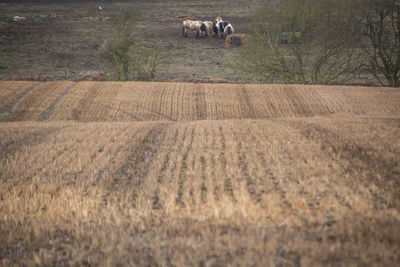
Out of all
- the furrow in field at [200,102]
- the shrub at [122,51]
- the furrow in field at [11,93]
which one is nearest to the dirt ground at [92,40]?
the shrub at [122,51]

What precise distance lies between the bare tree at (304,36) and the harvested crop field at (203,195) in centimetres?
1090

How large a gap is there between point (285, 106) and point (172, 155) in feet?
20.9

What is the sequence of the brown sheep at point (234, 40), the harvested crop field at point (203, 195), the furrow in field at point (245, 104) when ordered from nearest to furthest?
the harvested crop field at point (203, 195)
the furrow in field at point (245, 104)
the brown sheep at point (234, 40)

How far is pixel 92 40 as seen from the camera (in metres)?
30.1

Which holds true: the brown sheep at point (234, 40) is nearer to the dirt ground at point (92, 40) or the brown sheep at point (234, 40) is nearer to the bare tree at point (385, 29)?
the dirt ground at point (92, 40)

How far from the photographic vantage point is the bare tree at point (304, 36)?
11.9 meters

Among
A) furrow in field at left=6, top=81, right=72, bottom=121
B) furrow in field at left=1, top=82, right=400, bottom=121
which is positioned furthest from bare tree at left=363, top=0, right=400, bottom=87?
furrow in field at left=6, top=81, right=72, bottom=121

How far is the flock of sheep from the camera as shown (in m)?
33.4

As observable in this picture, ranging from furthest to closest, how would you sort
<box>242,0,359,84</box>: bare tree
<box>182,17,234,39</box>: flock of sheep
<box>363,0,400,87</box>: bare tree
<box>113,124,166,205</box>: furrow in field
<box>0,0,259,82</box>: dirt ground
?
1. <box>182,17,234,39</box>: flock of sheep
2. <box>0,0,259,82</box>: dirt ground
3. <box>242,0,359,84</box>: bare tree
4. <box>363,0,400,87</box>: bare tree
5. <box>113,124,166,205</box>: furrow in field

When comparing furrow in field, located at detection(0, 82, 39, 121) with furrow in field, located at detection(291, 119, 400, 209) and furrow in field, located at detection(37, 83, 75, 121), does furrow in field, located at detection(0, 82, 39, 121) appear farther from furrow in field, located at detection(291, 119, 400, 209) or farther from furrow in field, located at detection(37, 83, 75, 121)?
furrow in field, located at detection(291, 119, 400, 209)

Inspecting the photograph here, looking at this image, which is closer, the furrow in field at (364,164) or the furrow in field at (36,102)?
the furrow in field at (364,164)

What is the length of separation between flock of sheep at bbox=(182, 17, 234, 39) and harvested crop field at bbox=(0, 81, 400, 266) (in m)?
32.4

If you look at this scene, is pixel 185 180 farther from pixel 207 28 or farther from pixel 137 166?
pixel 207 28

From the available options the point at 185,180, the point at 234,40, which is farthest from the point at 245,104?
the point at 234,40
